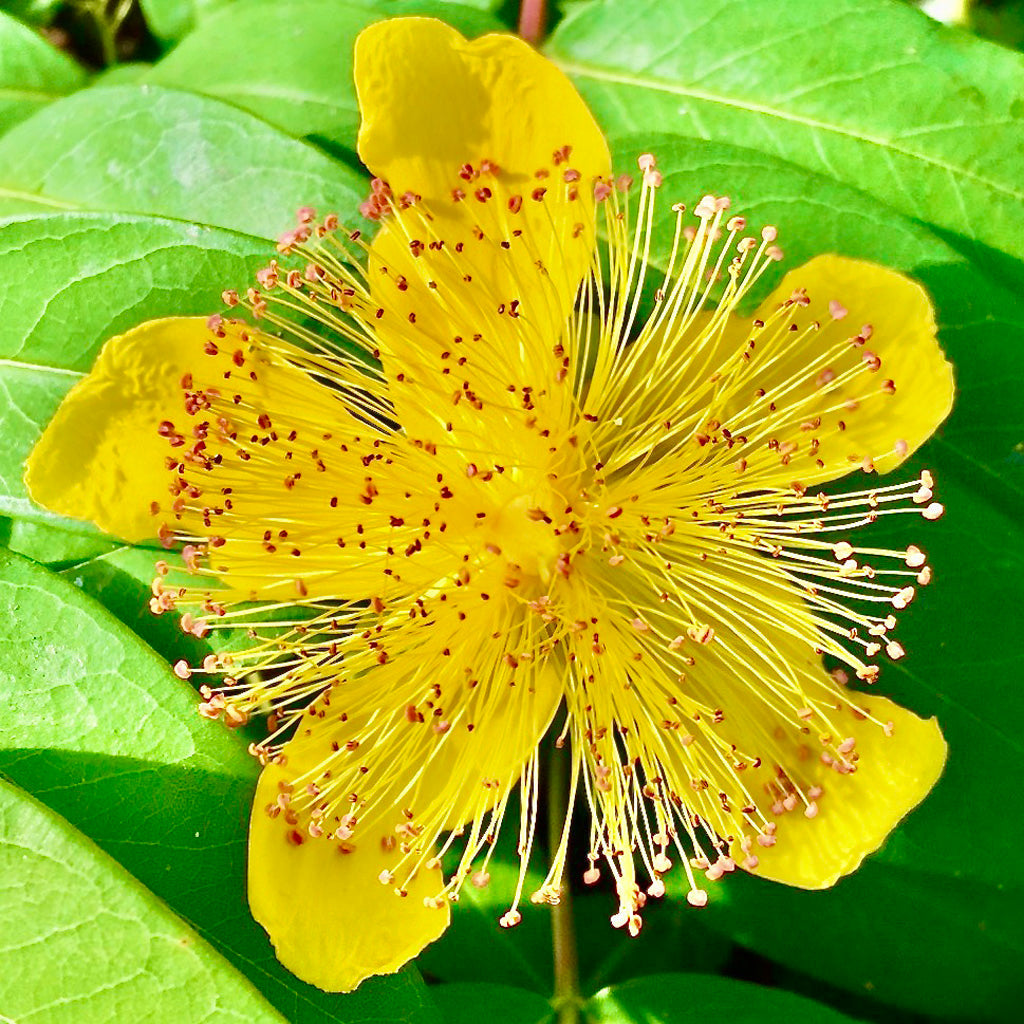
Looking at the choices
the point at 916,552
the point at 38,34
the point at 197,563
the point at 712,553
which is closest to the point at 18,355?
the point at 197,563

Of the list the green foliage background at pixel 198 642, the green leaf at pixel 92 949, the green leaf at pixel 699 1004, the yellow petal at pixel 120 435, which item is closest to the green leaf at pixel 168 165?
the green foliage background at pixel 198 642

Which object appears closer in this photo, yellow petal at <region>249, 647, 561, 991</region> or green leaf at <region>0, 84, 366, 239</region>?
yellow petal at <region>249, 647, 561, 991</region>

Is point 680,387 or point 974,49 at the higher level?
point 974,49

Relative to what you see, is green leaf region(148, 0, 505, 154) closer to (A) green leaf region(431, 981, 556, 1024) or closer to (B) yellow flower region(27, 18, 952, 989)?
(B) yellow flower region(27, 18, 952, 989)

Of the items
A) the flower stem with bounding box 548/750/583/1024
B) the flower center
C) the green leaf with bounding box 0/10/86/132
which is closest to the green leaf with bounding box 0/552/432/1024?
the flower stem with bounding box 548/750/583/1024

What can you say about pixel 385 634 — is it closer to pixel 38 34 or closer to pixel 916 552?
pixel 916 552

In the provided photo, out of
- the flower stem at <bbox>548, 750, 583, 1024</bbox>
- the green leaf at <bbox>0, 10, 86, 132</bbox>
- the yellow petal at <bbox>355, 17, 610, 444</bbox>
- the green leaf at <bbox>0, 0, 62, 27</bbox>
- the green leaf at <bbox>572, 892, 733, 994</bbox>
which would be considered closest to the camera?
the yellow petal at <bbox>355, 17, 610, 444</bbox>

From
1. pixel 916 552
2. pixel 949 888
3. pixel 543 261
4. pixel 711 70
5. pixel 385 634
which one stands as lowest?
pixel 949 888
